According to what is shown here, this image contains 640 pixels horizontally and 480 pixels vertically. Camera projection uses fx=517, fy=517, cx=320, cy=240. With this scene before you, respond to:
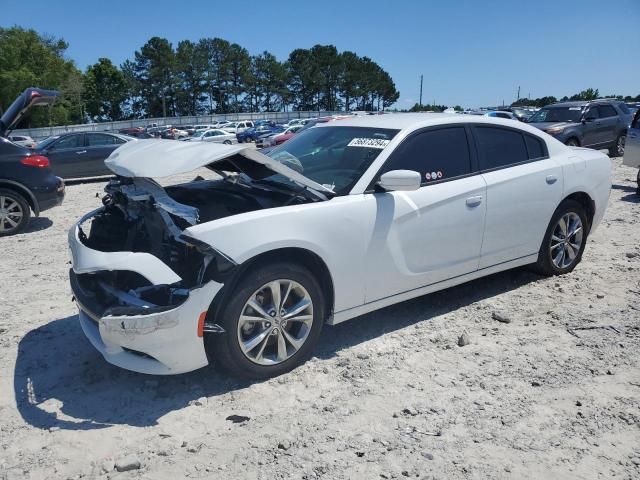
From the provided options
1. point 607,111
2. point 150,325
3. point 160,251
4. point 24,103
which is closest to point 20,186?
point 24,103

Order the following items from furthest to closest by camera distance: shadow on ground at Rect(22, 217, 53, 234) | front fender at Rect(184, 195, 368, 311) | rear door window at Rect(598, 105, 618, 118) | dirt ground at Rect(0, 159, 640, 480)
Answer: rear door window at Rect(598, 105, 618, 118) < shadow on ground at Rect(22, 217, 53, 234) < front fender at Rect(184, 195, 368, 311) < dirt ground at Rect(0, 159, 640, 480)

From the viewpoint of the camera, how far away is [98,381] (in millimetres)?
3471

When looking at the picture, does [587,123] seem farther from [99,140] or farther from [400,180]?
[99,140]

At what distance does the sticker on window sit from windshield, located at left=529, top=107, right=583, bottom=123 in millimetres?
12227

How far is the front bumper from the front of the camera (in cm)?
294

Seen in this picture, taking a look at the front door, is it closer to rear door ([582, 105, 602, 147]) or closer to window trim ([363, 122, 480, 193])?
window trim ([363, 122, 480, 193])

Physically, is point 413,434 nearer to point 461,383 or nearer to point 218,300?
point 461,383

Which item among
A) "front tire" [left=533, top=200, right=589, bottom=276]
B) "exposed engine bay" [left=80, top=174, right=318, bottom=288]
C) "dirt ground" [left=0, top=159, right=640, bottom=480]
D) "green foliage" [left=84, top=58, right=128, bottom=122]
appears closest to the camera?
A: "dirt ground" [left=0, top=159, right=640, bottom=480]

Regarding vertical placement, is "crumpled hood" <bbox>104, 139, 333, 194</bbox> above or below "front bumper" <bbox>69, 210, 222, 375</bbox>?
above

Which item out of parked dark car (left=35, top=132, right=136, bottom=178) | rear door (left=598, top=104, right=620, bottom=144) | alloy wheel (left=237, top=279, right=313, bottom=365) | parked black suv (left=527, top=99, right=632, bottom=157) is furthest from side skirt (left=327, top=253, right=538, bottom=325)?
rear door (left=598, top=104, right=620, bottom=144)

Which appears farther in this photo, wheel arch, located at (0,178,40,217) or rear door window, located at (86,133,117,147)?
rear door window, located at (86,133,117,147)

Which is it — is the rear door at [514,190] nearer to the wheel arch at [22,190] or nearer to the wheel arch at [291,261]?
the wheel arch at [291,261]

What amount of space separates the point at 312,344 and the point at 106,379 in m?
1.41

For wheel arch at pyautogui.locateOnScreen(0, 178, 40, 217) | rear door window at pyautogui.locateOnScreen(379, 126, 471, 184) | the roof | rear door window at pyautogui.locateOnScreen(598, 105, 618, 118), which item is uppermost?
rear door window at pyautogui.locateOnScreen(598, 105, 618, 118)
